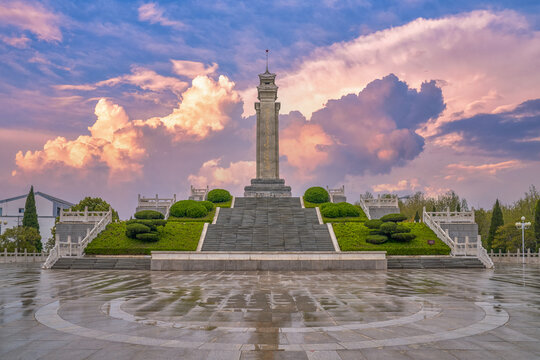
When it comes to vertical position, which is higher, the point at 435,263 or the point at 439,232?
the point at 439,232

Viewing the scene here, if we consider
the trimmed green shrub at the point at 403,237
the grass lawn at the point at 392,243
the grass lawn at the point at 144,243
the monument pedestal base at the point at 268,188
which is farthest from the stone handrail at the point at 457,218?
the monument pedestal base at the point at 268,188

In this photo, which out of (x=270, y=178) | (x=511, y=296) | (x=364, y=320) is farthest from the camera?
(x=270, y=178)

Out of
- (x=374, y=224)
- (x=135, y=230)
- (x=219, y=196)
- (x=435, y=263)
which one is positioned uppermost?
(x=219, y=196)

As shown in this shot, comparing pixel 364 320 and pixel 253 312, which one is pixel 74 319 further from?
pixel 364 320

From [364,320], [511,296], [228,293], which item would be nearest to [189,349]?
[364,320]

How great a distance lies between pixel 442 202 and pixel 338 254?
58.0 meters

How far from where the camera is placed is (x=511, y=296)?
46.4 ft

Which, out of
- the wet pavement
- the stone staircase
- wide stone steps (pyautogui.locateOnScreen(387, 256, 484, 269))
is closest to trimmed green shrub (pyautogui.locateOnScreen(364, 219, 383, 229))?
the stone staircase

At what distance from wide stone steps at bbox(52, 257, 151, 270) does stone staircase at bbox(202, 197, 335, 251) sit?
5.72m

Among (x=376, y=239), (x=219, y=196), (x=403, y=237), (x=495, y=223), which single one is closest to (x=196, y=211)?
(x=219, y=196)

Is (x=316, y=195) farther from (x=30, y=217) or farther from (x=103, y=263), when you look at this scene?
(x=30, y=217)

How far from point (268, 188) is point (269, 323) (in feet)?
155

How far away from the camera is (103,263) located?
93.7 feet

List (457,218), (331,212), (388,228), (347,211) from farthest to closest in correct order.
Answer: (347,211)
(331,212)
(457,218)
(388,228)
